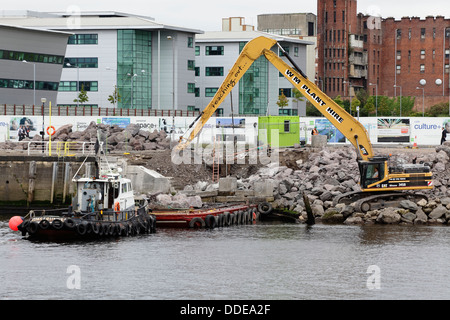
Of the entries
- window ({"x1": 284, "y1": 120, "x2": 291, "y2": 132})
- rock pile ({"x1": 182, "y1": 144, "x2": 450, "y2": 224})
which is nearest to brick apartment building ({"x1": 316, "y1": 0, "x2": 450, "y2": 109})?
window ({"x1": 284, "y1": 120, "x2": 291, "y2": 132})

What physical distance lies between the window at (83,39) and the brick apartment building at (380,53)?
5477 cm

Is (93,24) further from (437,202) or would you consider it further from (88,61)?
(437,202)

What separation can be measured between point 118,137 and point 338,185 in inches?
758

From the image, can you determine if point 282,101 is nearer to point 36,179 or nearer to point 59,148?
point 59,148

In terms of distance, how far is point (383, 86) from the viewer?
526ft

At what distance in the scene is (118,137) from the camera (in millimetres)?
66625

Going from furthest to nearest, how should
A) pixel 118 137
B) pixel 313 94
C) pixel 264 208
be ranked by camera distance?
pixel 118 137, pixel 264 208, pixel 313 94

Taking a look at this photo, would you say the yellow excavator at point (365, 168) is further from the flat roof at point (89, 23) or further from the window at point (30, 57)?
the flat roof at point (89, 23)

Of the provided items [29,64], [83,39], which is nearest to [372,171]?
[29,64]

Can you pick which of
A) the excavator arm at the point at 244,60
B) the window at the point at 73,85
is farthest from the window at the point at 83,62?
the excavator arm at the point at 244,60

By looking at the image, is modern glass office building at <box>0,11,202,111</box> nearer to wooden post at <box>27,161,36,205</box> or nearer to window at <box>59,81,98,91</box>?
window at <box>59,81,98,91</box>

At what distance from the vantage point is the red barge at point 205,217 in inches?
1860

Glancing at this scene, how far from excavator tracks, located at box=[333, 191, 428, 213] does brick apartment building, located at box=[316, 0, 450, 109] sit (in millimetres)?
98639

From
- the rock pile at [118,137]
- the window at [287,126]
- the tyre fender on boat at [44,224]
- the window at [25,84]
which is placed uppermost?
the window at [25,84]
